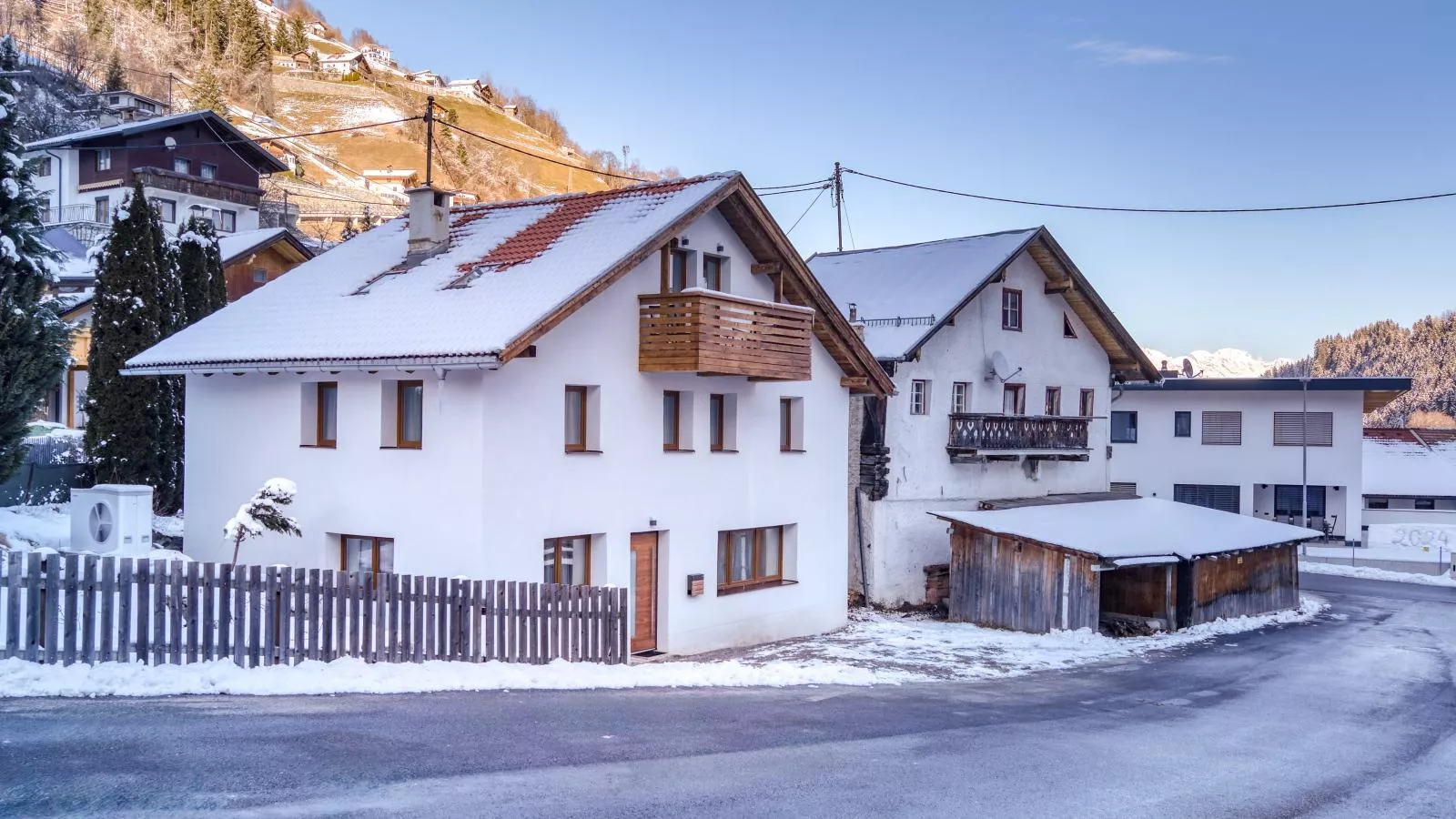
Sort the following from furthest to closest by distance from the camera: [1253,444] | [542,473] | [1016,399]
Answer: [1253,444], [1016,399], [542,473]

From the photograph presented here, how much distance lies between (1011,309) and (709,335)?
54.4 ft

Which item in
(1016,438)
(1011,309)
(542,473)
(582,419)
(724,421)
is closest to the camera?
(542,473)

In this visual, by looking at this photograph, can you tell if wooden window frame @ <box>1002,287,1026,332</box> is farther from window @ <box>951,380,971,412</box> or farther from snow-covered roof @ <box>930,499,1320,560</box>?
snow-covered roof @ <box>930,499,1320,560</box>

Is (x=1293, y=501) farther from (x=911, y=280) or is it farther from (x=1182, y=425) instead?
(x=911, y=280)

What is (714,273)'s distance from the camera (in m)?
23.3

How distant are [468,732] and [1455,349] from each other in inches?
4963

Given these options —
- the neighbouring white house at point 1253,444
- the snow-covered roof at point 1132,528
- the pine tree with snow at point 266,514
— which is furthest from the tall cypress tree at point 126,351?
the neighbouring white house at point 1253,444

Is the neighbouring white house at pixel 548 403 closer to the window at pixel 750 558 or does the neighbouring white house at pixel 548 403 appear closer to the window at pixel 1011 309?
the window at pixel 750 558

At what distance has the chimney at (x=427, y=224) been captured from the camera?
23.0m

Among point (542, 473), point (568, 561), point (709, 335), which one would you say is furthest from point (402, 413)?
point (709, 335)

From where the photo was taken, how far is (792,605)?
24.9 meters

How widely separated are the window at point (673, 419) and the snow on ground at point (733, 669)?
423cm

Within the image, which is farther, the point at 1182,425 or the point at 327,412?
the point at 1182,425

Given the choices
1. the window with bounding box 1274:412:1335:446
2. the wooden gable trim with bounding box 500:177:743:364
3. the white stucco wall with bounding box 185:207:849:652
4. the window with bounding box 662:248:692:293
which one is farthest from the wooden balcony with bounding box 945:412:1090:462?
the window with bounding box 1274:412:1335:446
